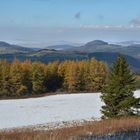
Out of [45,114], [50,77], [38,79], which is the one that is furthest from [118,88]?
[50,77]

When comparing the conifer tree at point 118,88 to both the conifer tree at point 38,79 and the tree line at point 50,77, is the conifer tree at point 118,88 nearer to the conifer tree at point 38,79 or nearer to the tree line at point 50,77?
the tree line at point 50,77

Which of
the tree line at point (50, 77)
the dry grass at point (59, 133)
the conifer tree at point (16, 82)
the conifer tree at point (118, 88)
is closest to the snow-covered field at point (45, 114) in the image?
the conifer tree at point (118, 88)

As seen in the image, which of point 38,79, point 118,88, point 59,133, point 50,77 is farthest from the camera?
point 50,77

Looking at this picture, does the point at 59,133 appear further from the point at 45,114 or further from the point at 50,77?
the point at 50,77

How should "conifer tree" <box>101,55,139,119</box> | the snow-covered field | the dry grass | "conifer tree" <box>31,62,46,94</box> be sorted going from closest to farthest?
1. the dry grass
2. "conifer tree" <box>101,55,139,119</box>
3. the snow-covered field
4. "conifer tree" <box>31,62,46,94</box>

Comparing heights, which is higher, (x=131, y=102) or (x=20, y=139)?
(x=20, y=139)

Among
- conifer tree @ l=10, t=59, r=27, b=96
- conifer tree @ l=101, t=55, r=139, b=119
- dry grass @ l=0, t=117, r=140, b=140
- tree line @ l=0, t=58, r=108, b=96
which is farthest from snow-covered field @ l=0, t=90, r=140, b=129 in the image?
tree line @ l=0, t=58, r=108, b=96

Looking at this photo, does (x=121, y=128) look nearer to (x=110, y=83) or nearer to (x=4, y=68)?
(x=110, y=83)

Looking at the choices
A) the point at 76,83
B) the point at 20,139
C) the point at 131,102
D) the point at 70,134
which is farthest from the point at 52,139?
the point at 76,83

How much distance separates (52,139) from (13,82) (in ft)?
290

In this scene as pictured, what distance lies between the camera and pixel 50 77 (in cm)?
10181

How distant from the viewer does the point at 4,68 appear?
3898 inches

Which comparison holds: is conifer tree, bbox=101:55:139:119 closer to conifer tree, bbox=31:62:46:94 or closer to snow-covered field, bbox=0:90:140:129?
snow-covered field, bbox=0:90:140:129

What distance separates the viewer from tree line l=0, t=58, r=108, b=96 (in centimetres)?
9706
